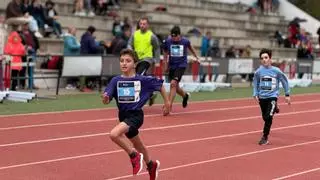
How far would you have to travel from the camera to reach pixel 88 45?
2155cm

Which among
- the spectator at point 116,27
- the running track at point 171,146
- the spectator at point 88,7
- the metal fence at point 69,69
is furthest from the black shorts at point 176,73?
the spectator at point 88,7

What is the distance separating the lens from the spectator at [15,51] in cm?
1875

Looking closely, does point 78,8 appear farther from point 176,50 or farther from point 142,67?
point 142,67

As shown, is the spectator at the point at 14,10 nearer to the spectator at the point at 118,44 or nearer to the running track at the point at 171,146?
the spectator at the point at 118,44

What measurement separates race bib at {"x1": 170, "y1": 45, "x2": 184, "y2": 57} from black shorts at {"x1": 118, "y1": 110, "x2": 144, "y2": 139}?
7273 mm

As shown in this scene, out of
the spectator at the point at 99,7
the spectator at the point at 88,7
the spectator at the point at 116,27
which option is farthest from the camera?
the spectator at the point at 99,7

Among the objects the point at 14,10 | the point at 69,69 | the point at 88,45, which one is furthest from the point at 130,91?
the point at 14,10

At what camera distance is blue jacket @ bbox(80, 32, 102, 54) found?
2152 centimetres

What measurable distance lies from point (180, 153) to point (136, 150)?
2.33m

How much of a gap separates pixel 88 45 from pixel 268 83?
10489 mm

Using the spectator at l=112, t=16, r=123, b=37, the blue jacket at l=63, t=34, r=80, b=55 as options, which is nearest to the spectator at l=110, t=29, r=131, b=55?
the blue jacket at l=63, t=34, r=80, b=55

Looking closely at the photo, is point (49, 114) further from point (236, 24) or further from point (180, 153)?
point (236, 24)

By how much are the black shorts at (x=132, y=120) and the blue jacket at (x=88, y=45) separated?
13506 mm

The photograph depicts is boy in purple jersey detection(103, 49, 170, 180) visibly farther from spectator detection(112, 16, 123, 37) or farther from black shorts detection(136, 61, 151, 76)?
spectator detection(112, 16, 123, 37)
